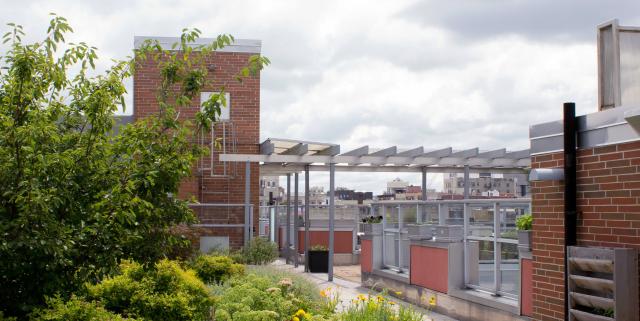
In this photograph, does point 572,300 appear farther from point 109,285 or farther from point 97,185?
point 109,285

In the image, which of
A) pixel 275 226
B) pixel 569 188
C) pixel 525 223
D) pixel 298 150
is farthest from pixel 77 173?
pixel 275 226

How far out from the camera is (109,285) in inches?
371

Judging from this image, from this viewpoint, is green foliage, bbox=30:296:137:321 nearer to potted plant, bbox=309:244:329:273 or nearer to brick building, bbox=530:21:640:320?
brick building, bbox=530:21:640:320

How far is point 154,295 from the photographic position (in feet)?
30.7

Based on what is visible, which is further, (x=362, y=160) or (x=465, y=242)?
(x=362, y=160)

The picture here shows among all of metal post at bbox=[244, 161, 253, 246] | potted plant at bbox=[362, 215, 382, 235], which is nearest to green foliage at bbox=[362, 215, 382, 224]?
potted plant at bbox=[362, 215, 382, 235]

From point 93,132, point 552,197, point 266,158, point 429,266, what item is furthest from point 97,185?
point 266,158

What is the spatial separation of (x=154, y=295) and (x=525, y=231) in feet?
16.6

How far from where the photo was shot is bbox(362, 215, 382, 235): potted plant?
18.8 m

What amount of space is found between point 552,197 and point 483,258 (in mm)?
5353

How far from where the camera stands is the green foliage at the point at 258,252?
1903cm

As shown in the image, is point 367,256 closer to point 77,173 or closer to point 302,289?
point 302,289

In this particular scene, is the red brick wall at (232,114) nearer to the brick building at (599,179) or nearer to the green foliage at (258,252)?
the green foliage at (258,252)

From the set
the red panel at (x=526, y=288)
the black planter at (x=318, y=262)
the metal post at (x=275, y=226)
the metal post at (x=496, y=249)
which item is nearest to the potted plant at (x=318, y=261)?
the black planter at (x=318, y=262)
